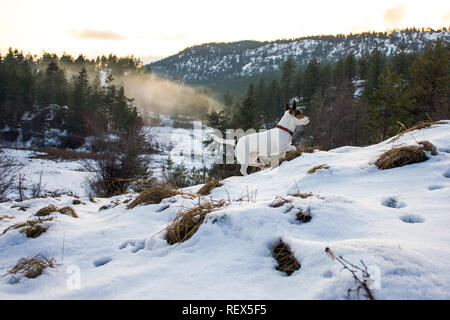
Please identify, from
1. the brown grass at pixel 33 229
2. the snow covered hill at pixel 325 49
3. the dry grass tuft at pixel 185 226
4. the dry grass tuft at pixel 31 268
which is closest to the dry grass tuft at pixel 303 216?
the dry grass tuft at pixel 185 226

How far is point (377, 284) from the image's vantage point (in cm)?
117

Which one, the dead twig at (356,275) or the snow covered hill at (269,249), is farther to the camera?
the snow covered hill at (269,249)

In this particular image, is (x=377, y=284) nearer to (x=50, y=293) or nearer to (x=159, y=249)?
(x=159, y=249)

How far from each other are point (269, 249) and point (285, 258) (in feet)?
0.43

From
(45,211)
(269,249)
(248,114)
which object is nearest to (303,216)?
(269,249)

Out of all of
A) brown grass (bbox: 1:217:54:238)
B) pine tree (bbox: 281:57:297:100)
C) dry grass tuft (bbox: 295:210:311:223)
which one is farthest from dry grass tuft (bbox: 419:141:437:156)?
pine tree (bbox: 281:57:297:100)

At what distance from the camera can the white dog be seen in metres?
6.05

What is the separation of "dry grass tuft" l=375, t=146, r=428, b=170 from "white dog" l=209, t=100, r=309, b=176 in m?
2.95

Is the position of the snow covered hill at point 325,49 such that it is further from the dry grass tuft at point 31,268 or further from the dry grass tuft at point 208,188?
the dry grass tuft at point 31,268

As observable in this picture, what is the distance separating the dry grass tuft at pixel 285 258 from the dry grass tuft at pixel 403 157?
6.85 feet

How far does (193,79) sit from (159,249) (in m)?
201

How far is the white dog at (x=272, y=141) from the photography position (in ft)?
19.8

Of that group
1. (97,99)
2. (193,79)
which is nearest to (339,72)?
(97,99)

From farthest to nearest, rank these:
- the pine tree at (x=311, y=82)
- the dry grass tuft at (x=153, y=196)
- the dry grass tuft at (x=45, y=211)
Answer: the pine tree at (x=311, y=82), the dry grass tuft at (x=45, y=211), the dry grass tuft at (x=153, y=196)
